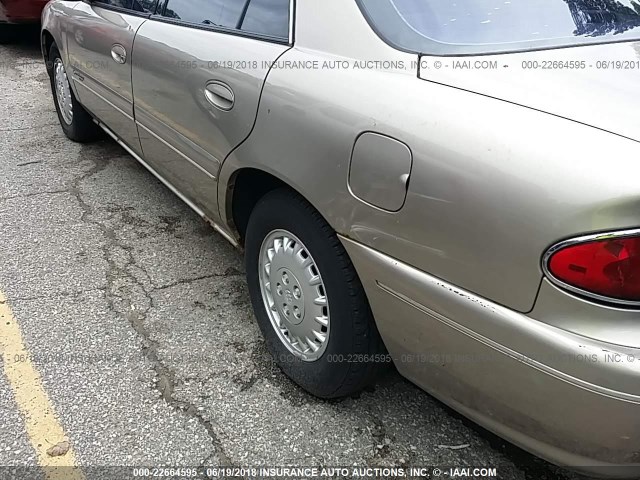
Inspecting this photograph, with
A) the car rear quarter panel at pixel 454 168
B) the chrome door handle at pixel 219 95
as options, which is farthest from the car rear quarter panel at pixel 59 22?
the car rear quarter panel at pixel 454 168

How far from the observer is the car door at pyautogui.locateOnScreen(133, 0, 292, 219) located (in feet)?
7.17

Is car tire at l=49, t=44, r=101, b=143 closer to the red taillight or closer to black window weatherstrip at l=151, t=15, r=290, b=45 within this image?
black window weatherstrip at l=151, t=15, r=290, b=45

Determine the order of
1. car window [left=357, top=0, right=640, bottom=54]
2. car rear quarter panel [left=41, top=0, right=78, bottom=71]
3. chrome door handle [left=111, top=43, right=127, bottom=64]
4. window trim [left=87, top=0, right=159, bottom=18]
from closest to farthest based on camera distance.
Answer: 1. car window [left=357, top=0, right=640, bottom=54]
2. window trim [left=87, top=0, right=159, bottom=18]
3. chrome door handle [left=111, top=43, right=127, bottom=64]
4. car rear quarter panel [left=41, top=0, right=78, bottom=71]

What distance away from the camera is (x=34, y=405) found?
2.30 meters

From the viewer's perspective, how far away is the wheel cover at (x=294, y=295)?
2133mm

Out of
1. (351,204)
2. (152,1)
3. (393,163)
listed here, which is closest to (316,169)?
(351,204)

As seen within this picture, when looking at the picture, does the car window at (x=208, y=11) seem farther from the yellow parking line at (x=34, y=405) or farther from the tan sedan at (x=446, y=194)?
the yellow parking line at (x=34, y=405)

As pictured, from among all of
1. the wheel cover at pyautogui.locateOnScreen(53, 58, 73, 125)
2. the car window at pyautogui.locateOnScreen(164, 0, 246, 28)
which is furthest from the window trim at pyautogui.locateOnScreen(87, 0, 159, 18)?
the wheel cover at pyautogui.locateOnScreen(53, 58, 73, 125)

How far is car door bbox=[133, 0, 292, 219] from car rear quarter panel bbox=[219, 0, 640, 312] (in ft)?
0.77

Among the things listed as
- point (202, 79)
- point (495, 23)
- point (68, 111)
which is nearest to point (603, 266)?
point (495, 23)

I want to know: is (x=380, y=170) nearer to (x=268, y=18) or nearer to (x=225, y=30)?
(x=268, y=18)

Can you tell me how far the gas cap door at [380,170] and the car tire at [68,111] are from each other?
340 centimetres

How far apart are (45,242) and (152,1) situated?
143 cm

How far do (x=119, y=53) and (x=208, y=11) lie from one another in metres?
0.78
